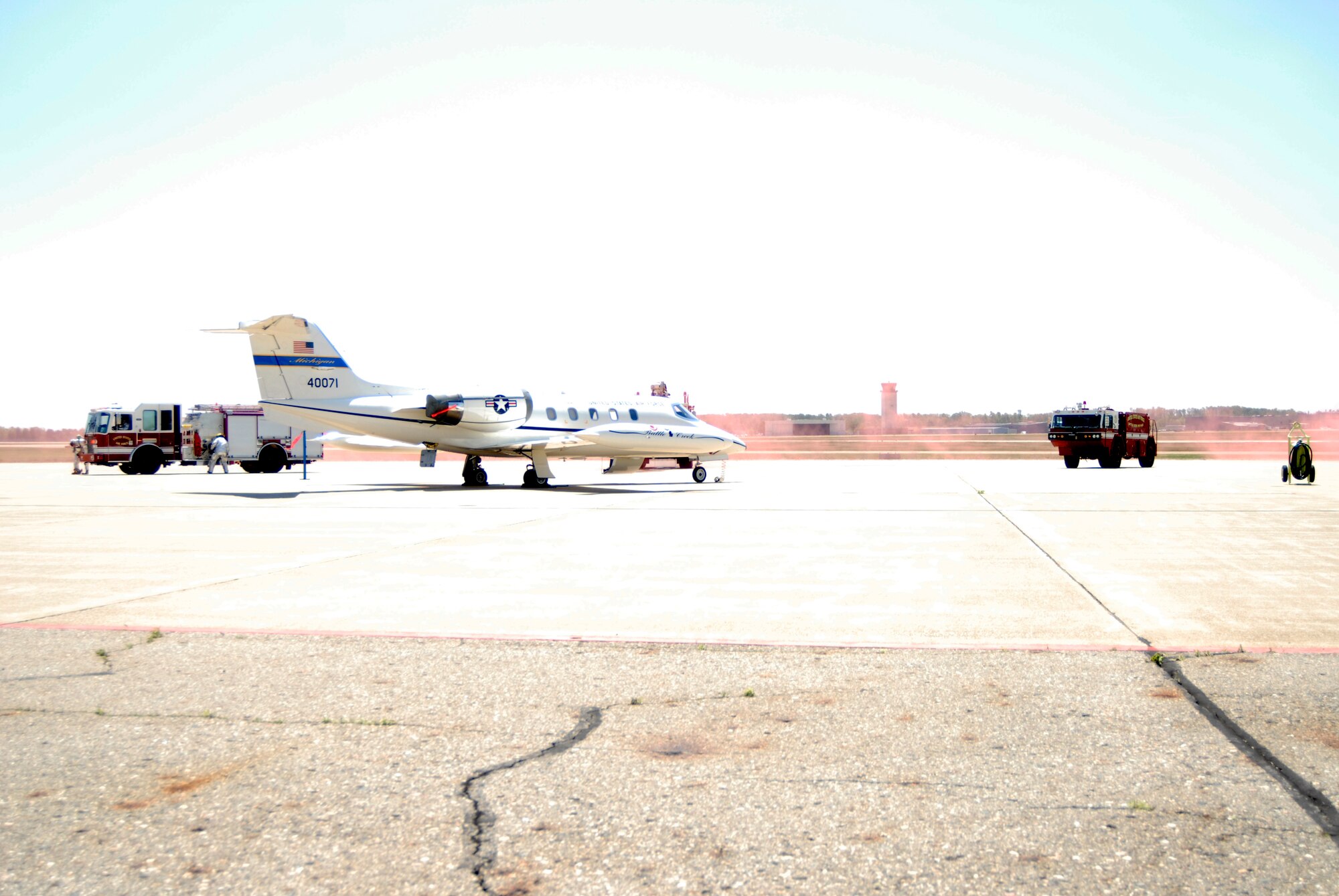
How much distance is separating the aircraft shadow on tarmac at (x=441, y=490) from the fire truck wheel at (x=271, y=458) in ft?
40.0

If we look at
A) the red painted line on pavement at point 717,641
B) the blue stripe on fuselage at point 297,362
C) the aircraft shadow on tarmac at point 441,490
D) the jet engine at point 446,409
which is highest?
the blue stripe on fuselage at point 297,362

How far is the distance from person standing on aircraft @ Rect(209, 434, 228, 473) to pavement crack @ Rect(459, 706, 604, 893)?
39000 mm

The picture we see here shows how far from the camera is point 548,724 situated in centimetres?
519

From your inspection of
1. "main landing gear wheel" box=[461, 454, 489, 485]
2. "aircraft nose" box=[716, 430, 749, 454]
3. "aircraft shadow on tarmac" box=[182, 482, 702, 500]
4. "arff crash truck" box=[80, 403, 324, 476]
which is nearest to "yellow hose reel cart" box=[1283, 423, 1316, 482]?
"aircraft nose" box=[716, 430, 749, 454]

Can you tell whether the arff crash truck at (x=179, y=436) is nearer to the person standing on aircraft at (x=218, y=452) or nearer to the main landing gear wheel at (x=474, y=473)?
the person standing on aircraft at (x=218, y=452)

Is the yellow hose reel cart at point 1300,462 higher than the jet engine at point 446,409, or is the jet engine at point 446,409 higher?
the jet engine at point 446,409

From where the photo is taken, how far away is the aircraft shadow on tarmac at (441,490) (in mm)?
24859

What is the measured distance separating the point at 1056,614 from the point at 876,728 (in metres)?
3.90

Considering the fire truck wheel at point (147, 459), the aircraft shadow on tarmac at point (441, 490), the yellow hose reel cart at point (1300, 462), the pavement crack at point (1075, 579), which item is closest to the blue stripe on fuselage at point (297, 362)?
the aircraft shadow on tarmac at point (441, 490)

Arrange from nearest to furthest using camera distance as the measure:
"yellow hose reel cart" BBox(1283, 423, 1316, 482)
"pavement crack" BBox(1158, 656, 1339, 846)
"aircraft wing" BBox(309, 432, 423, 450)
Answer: "pavement crack" BBox(1158, 656, 1339, 846) → "yellow hose reel cart" BBox(1283, 423, 1316, 482) → "aircraft wing" BBox(309, 432, 423, 450)

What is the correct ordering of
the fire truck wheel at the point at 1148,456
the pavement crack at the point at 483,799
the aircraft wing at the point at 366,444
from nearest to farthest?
the pavement crack at the point at 483,799
the aircraft wing at the point at 366,444
the fire truck wheel at the point at 1148,456

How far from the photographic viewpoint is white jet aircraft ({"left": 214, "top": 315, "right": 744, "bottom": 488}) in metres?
27.6

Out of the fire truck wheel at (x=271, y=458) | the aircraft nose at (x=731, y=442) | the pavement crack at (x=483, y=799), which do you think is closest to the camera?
the pavement crack at (x=483, y=799)

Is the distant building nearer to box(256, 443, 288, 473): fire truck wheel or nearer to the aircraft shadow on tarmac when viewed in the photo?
box(256, 443, 288, 473): fire truck wheel
